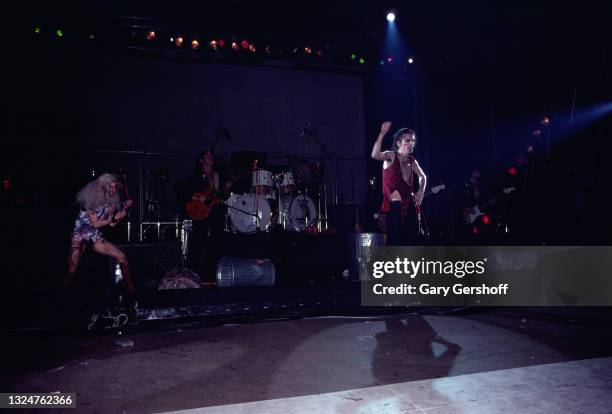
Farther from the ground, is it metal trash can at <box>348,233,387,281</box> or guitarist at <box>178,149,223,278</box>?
guitarist at <box>178,149,223,278</box>

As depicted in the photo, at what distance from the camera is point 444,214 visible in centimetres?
1050

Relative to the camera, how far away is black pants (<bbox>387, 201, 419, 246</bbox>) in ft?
15.9

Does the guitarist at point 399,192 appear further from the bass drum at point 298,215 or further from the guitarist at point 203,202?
the bass drum at point 298,215

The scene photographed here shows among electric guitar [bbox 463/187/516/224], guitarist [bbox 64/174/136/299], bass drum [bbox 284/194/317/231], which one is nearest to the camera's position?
guitarist [bbox 64/174/136/299]

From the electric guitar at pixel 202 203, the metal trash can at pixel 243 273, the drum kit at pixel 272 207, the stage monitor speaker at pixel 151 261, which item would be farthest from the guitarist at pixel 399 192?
the electric guitar at pixel 202 203

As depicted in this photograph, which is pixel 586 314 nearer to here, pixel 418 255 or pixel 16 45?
pixel 418 255

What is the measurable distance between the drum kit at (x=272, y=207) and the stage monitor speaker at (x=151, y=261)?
85.6 inches

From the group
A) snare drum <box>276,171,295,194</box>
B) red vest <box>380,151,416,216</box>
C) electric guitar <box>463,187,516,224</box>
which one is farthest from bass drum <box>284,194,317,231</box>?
red vest <box>380,151,416,216</box>

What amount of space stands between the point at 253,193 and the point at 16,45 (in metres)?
6.11

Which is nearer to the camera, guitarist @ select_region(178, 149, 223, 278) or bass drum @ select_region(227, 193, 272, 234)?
guitarist @ select_region(178, 149, 223, 278)

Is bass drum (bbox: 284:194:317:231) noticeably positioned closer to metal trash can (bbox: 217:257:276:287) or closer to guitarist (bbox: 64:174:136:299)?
metal trash can (bbox: 217:257:276:287)

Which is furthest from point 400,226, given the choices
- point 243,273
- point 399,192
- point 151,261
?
point 151,261

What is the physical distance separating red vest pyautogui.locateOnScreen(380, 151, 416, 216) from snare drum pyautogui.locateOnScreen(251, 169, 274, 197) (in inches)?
171

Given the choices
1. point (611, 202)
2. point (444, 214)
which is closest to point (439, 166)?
point (444, 214)
